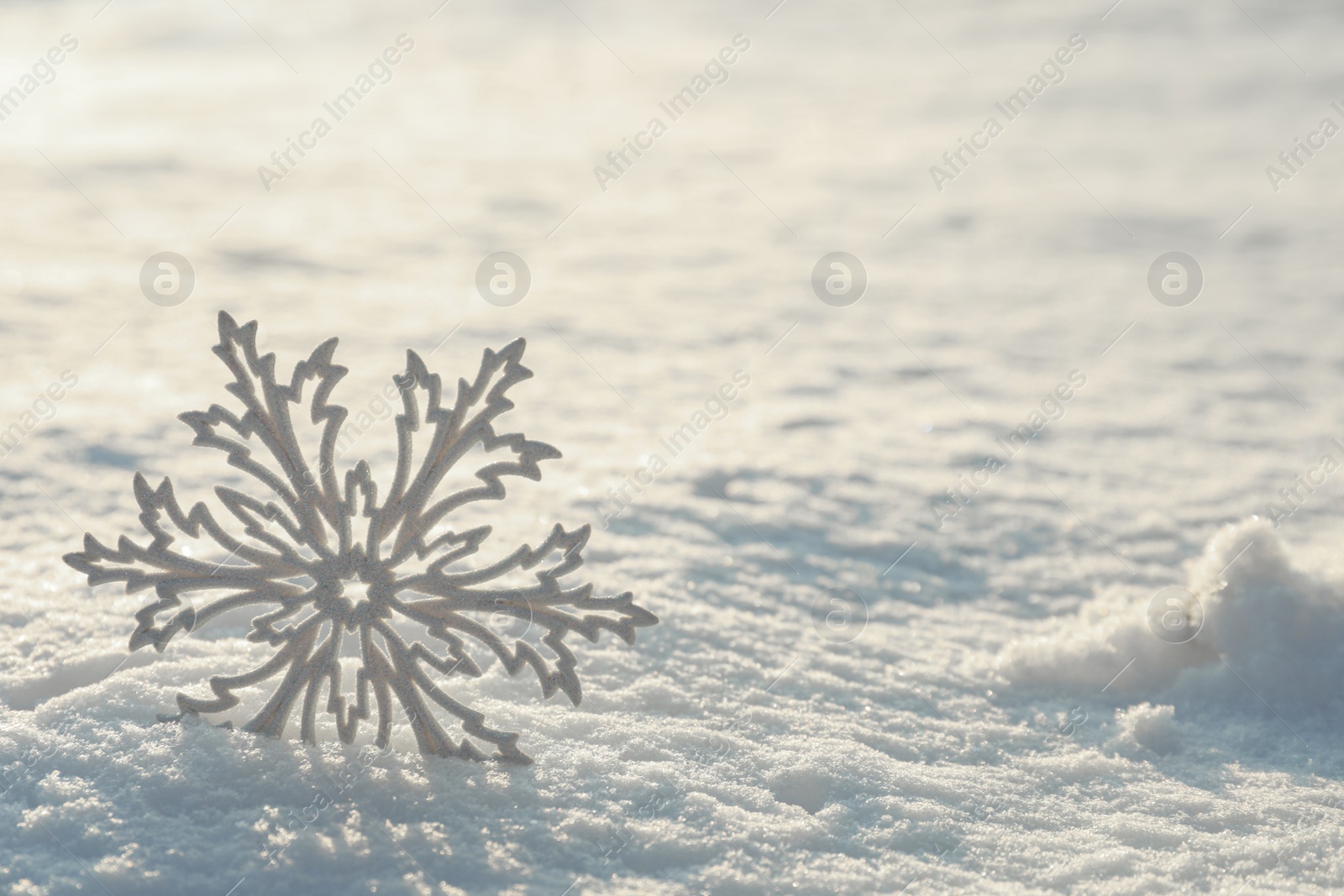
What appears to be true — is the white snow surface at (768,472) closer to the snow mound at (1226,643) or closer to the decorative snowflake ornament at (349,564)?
the snow mound at (1226,643)

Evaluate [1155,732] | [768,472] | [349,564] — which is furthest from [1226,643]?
[349,564]

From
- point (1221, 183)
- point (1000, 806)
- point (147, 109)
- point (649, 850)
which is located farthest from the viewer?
point (147, 109)

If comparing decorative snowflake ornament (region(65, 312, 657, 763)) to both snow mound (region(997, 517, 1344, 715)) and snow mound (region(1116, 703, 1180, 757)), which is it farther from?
snow mound (region(997, 517, 1344, 715))

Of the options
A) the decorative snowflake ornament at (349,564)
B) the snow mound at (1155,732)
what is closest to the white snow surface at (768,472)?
the snow mound at (1155,732)

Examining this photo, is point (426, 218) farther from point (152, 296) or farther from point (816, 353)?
point (816, 353)

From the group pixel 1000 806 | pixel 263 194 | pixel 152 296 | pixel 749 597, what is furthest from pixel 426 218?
pixel 1000 806

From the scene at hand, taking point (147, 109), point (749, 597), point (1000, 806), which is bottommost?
point (1000, 806)

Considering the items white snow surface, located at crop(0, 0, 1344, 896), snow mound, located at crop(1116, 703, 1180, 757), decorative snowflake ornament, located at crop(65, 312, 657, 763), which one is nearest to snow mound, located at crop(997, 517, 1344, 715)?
white snow surface, located at crop(0, 0, 1344, 896)
